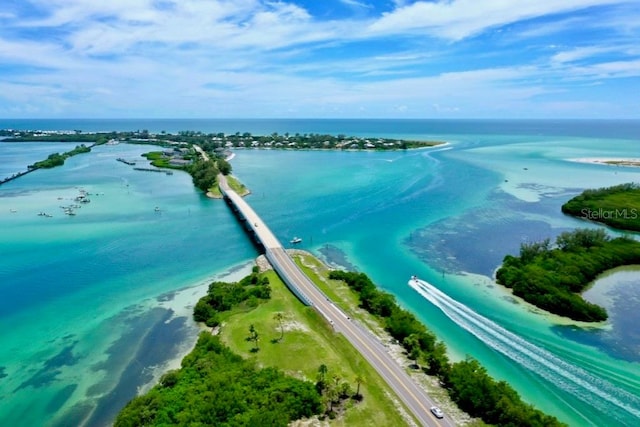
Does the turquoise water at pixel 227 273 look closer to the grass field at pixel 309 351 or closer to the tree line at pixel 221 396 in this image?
the tree line at pixel 221 396

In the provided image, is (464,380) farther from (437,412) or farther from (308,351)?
(308,351)

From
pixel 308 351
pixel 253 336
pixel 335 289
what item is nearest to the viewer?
pixel 308 351

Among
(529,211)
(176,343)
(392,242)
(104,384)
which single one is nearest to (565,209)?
(529,211)

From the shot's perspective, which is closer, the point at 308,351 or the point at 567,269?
the point at 308,351

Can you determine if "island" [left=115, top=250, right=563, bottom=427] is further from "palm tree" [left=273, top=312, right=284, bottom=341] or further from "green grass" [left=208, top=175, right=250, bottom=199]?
"green grass" [left=208, top=175, right=250, bottom=199]

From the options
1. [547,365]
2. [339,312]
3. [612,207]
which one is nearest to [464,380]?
[547,365]
